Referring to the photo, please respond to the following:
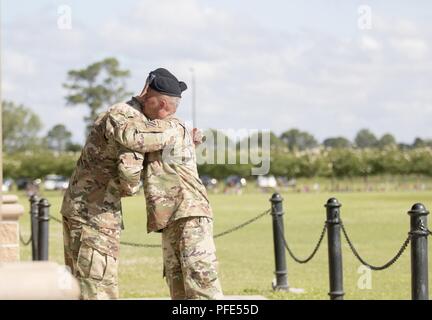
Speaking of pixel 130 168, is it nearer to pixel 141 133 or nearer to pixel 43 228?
pixel 141 133

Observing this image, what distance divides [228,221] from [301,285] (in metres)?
16.1

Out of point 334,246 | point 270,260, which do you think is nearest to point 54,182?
point 270,260

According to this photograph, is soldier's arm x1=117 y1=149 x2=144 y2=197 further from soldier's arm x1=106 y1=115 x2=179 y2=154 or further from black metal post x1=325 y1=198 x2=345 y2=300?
black metal post x1=325 y1=198 x2=345 y2=300

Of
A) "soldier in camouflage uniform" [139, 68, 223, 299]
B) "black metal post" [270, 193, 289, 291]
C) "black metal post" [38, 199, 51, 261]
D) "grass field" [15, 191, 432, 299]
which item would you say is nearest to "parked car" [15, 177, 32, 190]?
"grass field" [15, 191, 432, 299]

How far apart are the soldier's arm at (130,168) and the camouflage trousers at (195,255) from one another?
1.30 ft

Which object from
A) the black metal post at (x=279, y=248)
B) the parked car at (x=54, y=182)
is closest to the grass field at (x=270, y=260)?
the black metal post at (x=279, y=248)

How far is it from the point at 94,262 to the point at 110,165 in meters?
0.65

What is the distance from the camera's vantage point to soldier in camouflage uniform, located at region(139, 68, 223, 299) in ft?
21.3

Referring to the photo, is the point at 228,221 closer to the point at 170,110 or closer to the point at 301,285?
the point at 301,285

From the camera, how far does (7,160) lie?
9619 cm

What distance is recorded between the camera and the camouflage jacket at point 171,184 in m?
6.55

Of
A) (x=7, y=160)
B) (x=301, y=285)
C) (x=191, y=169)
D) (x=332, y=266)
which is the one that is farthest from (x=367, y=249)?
(x=7, y=160)

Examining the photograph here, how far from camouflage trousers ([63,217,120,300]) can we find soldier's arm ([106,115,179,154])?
2.06ft

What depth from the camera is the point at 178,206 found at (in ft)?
21.4
